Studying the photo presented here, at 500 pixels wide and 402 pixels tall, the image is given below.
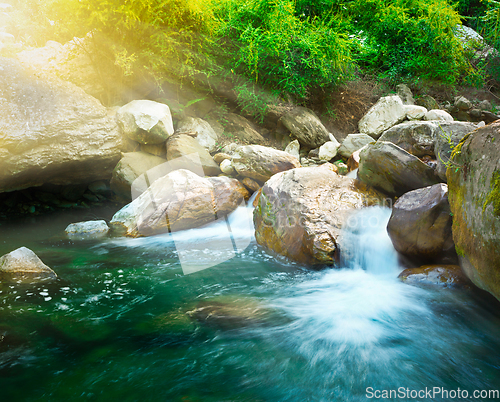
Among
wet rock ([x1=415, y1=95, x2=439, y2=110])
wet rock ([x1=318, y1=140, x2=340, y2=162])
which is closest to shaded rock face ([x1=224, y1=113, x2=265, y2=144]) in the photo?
wet rock ([x1=318, y1=140, x2=340, y2=162])

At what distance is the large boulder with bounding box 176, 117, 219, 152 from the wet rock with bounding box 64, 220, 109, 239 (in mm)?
3071

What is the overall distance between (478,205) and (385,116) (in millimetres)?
5916

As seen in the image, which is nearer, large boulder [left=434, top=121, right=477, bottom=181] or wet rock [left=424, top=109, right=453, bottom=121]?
large boulder [left=434, top=121, right=477, bottom=181]

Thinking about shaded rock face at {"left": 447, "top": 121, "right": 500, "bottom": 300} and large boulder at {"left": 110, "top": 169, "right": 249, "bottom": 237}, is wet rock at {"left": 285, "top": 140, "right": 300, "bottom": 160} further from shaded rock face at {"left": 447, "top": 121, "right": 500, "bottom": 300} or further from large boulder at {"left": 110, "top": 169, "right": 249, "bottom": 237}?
shaded rock face at {"left": 447, "top": 121, "right": 500, "bottom": 300}

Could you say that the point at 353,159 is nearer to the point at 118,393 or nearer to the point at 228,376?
the point at 228,376

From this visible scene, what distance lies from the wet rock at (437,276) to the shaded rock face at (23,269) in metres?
3.94

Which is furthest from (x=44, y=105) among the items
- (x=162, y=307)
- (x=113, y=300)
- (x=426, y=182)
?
(x=426, y=182)

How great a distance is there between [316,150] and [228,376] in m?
6.26

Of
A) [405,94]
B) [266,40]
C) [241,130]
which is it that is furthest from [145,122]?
[405,94]

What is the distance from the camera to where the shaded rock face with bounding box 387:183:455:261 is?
9.79 feet

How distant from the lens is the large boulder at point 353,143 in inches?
254

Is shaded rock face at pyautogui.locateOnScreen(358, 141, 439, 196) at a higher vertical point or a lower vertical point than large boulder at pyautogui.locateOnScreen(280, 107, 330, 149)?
lower

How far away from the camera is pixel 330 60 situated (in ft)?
25.8

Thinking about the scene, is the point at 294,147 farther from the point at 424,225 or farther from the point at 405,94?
the point at 424,225
